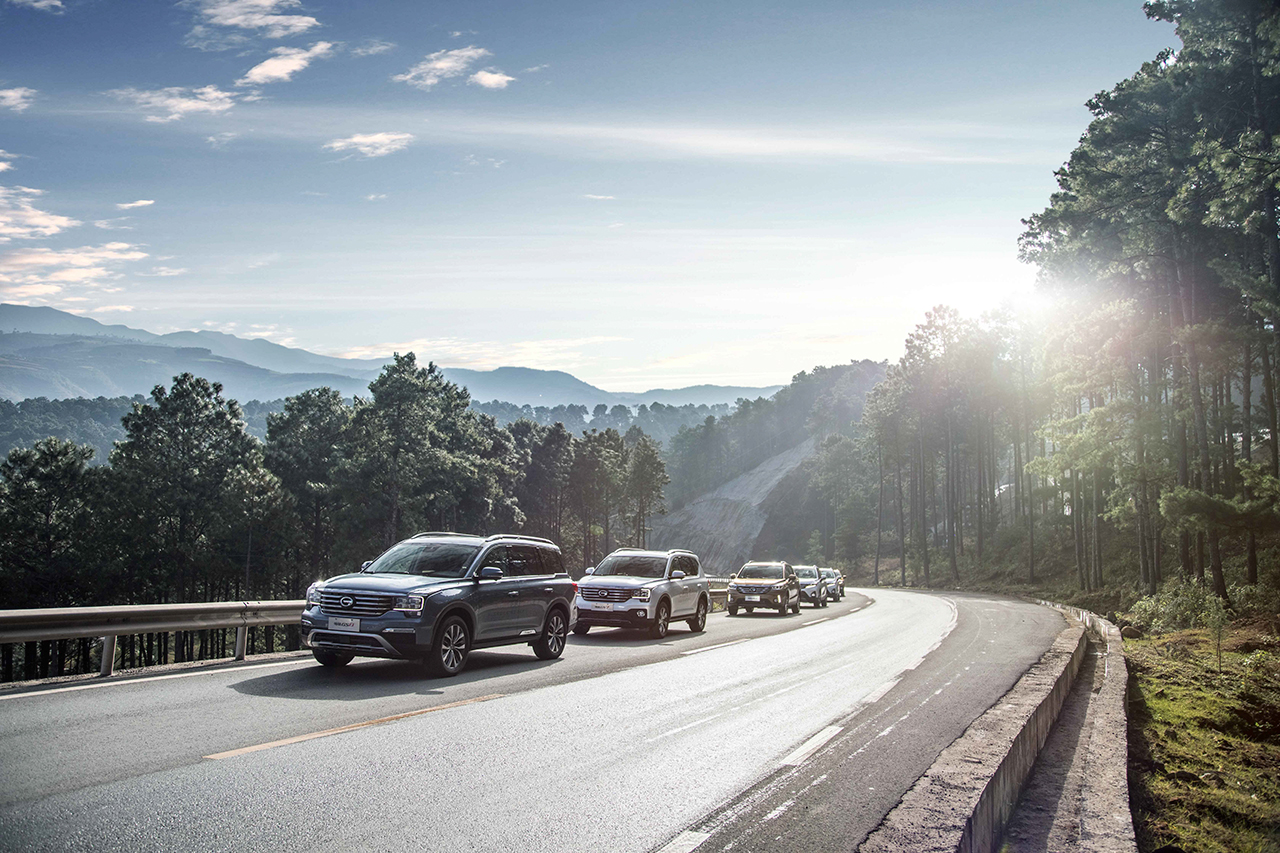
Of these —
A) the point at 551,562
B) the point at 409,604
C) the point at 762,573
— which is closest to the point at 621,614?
the point at 551,562

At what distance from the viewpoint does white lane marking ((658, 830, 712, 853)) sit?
5.23 meters

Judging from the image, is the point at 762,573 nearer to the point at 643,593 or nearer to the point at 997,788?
the point at 643,593

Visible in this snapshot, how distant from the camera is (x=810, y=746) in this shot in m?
8.38

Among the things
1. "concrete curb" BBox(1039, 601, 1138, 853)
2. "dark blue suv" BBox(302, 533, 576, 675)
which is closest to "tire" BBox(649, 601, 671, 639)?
"dark blue suv" BBox(302, 533, 576, 675)

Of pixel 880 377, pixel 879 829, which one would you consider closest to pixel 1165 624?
pixel 879 829

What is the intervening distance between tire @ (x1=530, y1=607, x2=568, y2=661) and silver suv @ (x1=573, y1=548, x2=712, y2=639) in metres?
3.78

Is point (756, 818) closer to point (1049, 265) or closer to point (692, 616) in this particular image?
point (692, 616)

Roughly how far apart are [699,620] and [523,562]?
8.19 meters

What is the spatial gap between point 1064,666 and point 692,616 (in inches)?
432

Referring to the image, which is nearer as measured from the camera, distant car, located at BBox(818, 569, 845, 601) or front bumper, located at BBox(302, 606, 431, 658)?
front bumper, located at BBox(302, 606, 431, 658)

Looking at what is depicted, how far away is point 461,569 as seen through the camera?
13.4 m

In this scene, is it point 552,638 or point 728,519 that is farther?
point 728,519

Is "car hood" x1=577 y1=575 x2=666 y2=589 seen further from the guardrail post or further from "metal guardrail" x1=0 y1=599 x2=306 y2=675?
the guardrail post

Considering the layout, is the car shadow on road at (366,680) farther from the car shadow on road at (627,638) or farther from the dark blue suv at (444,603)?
the car shadow on road at (627,638)
